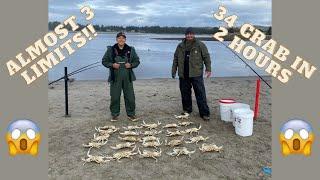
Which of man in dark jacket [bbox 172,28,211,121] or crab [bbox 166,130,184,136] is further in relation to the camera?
man in dark jacket [bbox 172,28,211,121]

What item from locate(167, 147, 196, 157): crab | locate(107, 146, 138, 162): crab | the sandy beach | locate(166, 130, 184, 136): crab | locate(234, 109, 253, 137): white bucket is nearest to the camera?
the sandy beach

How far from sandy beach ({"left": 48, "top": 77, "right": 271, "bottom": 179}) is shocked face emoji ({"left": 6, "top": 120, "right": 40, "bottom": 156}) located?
3.02 ft

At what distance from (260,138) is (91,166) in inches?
118

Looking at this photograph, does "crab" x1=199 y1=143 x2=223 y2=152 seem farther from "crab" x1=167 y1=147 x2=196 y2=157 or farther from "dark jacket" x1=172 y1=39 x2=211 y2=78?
"dark jacket" x1=172 y1=39 x2=211 y2=78

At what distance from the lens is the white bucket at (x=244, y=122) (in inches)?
281

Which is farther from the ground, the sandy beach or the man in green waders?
the man in green waders

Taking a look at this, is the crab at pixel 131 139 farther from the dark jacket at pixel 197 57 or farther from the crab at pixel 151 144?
the dark jacket at pixel 197 57

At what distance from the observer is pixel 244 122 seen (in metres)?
7.18

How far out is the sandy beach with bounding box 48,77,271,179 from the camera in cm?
573

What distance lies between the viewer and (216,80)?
531 inches

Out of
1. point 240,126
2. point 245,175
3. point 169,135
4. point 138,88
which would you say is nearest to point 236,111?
point 240,126

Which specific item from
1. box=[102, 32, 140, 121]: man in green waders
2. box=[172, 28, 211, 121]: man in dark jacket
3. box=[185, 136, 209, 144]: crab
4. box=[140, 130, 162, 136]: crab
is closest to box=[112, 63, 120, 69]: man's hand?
box=[102, 32, 140, 121]: man in green waders

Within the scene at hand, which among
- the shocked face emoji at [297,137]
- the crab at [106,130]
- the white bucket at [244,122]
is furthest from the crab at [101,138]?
the shocked face emoji at [297,137]

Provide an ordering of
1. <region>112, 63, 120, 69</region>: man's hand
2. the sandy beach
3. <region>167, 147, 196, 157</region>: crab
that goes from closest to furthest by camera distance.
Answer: the sandy beach
<region>167, 147, 196, 157</region>: crab
<region>112, 63, 120, 69</region>: man's hand
